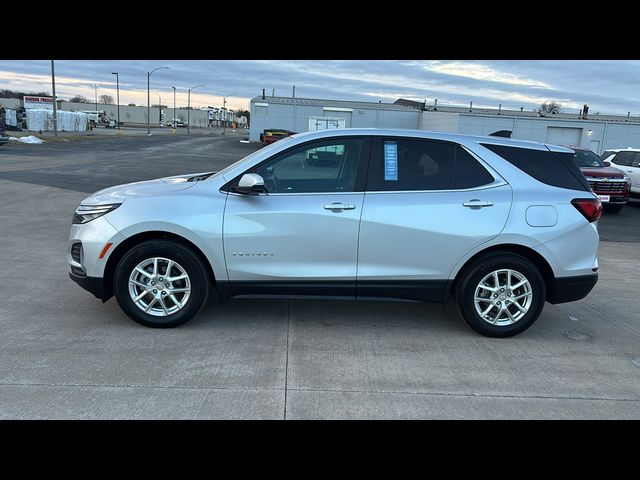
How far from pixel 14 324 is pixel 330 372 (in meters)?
2.91

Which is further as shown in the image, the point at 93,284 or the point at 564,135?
the point at 564,135

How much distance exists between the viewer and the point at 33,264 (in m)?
6.41

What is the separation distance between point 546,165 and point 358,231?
1.88 meters

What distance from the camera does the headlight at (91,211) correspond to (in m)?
4.44

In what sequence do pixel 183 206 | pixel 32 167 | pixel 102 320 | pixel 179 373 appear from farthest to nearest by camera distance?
pixel 32 167 → pixel 102 320 → pixel 183 206 → pixel 179 373

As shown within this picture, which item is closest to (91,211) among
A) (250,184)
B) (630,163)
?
(250,184)

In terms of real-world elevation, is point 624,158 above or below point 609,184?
above

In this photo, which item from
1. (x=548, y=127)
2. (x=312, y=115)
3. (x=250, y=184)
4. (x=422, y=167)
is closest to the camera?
Answer: (x=250, y=184)

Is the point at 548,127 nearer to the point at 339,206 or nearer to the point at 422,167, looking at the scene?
the point at 422,167

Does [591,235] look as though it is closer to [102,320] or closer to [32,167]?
[102,320]

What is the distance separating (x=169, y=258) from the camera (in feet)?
14.5

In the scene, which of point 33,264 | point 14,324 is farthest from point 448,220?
point 33,264

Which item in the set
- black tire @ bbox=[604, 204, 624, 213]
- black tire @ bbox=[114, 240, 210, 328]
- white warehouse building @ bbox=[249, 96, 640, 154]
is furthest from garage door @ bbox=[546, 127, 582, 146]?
black tire @ bbox=[114, 240, 210, 328]

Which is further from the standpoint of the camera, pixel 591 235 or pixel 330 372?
pixel 591 235
